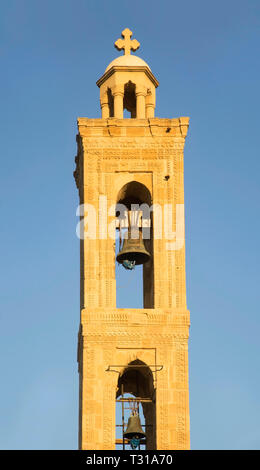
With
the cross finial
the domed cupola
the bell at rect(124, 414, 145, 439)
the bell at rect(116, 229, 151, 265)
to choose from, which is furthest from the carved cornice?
the bell at rect(124, 414, 145, 439)

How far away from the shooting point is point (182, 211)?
73188 millimetres

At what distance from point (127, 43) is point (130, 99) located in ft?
6.91

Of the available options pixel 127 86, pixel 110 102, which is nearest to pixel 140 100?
pixel 127 86

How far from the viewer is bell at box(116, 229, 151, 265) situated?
72.8 meters

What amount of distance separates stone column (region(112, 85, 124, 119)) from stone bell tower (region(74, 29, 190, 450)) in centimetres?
3

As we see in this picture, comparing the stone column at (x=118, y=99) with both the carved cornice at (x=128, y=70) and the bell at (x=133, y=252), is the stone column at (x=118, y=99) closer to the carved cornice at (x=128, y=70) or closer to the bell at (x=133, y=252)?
the carved cornice at (x=128, y=70)

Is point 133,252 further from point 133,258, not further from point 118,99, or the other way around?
point 118,99

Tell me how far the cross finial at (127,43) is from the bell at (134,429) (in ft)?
46.2

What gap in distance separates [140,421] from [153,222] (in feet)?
22.6

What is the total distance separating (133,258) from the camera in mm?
73125
